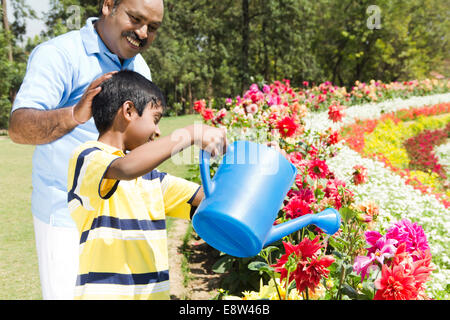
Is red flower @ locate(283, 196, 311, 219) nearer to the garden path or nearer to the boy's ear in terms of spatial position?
the boy's ear

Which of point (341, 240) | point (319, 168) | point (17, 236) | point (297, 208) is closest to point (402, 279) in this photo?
point (341, 240)

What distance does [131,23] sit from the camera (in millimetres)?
1375

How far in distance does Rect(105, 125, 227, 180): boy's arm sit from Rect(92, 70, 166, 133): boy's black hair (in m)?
0.24

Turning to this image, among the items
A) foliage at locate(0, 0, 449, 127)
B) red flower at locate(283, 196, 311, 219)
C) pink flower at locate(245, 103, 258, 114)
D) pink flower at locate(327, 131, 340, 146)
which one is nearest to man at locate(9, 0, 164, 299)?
red flower at locate(283, 196, 311, 219)

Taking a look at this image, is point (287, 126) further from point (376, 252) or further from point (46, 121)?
point (46, 121)

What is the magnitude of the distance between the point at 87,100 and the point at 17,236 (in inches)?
125

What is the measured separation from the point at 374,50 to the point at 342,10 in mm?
2983

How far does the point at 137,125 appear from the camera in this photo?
3.59ft

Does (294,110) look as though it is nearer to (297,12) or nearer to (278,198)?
(278,198)

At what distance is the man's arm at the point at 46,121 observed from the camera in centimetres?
112

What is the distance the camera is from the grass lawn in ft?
8.92

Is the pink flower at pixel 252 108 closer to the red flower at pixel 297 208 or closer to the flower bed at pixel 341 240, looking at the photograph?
the flower bed at pixel 341 240
